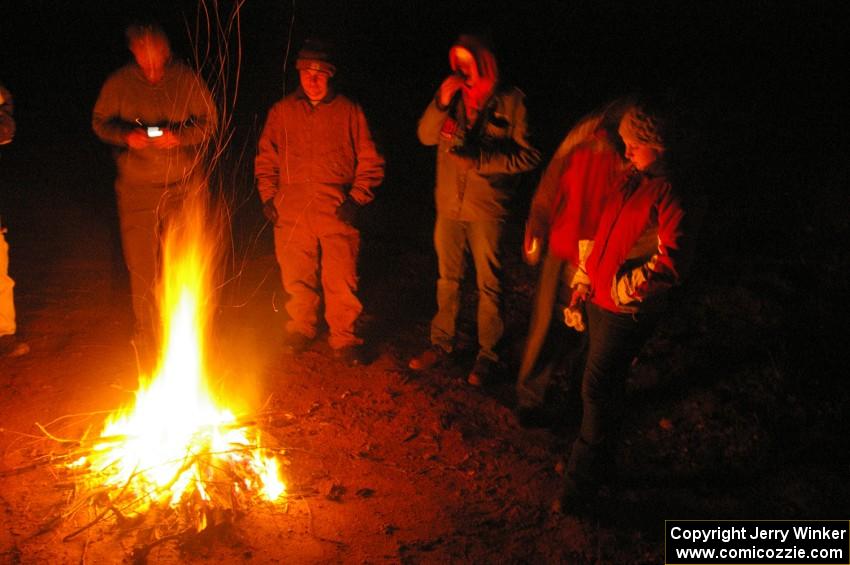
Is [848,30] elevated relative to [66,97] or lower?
elevated

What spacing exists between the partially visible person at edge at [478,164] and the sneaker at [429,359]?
31 millimetres

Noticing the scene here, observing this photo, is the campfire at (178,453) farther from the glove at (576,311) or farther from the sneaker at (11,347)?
the glove at (576,311)

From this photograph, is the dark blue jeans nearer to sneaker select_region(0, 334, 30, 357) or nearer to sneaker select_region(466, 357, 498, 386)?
sneaker select_region(466, 357, 498, 386)

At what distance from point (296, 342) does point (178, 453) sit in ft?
6.15

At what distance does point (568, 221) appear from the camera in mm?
3941

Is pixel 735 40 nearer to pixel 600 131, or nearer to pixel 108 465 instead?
pixel 600 131

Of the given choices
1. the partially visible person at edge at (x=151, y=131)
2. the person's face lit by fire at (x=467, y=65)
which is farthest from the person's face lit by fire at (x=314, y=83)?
the person's face lit by fire at (x=467, y=65)

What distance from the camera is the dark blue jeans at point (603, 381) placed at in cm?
354

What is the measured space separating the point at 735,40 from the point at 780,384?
7920 mm

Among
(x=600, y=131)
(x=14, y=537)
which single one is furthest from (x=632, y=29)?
(x=14, y=537)

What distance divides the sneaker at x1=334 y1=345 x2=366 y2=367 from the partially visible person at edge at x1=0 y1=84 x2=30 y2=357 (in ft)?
8.83

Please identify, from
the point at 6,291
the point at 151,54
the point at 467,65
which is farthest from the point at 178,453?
the point at 467,65

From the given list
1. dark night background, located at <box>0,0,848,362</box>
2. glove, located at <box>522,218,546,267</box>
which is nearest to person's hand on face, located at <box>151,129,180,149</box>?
dark night background, located at <box>0,0,848,362</box>

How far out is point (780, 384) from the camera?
537cm
